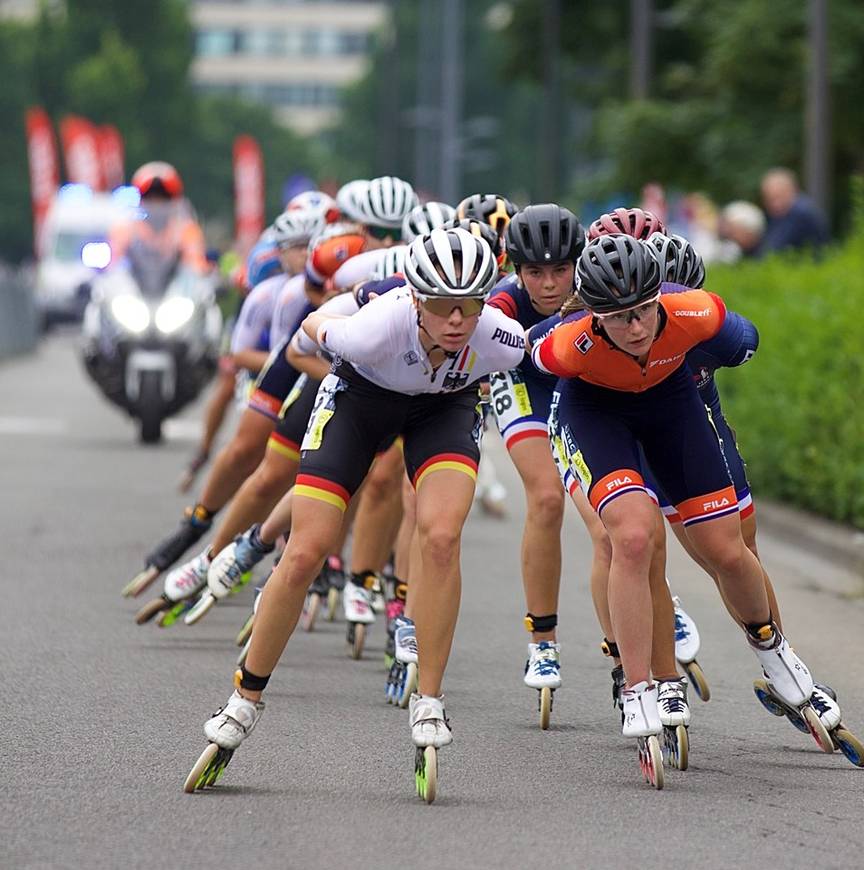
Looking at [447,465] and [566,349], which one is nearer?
[566,349]

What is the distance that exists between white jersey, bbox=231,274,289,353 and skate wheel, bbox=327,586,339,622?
48.4 inches

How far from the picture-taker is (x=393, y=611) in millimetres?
9383

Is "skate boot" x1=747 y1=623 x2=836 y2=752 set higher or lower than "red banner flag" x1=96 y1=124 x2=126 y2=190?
higher

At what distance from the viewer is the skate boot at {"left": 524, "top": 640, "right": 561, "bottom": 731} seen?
7.86 meters

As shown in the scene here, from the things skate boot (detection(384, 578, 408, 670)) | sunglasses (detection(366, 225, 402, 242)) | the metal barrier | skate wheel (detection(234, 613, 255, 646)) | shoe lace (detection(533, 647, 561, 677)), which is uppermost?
sunglasses (detection(366, 225, 402, 242))

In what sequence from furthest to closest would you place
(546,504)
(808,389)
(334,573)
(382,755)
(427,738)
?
(808,389) → (334,573) → (546,504) → (382,755) → (427,738)

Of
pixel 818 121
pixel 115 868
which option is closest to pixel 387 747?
pixel 115 868

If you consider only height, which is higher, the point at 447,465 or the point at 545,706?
the point at 447,465

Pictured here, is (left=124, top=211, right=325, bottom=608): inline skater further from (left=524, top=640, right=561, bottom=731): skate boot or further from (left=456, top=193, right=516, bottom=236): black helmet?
(left=524, top=640, right=561, bottom=731): skate boot

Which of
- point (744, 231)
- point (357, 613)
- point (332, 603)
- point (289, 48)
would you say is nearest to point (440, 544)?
point (357, 613)

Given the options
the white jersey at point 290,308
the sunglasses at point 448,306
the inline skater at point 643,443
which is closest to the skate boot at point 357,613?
the white jersey at point 290,308

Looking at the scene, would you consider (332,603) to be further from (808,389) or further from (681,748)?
(808,389)

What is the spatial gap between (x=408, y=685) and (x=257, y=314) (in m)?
3.47

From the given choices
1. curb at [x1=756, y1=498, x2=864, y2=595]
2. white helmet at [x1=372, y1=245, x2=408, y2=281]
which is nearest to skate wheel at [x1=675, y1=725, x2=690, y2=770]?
white helmet at [x1=372, y1=245, x2=408, y2=281]
